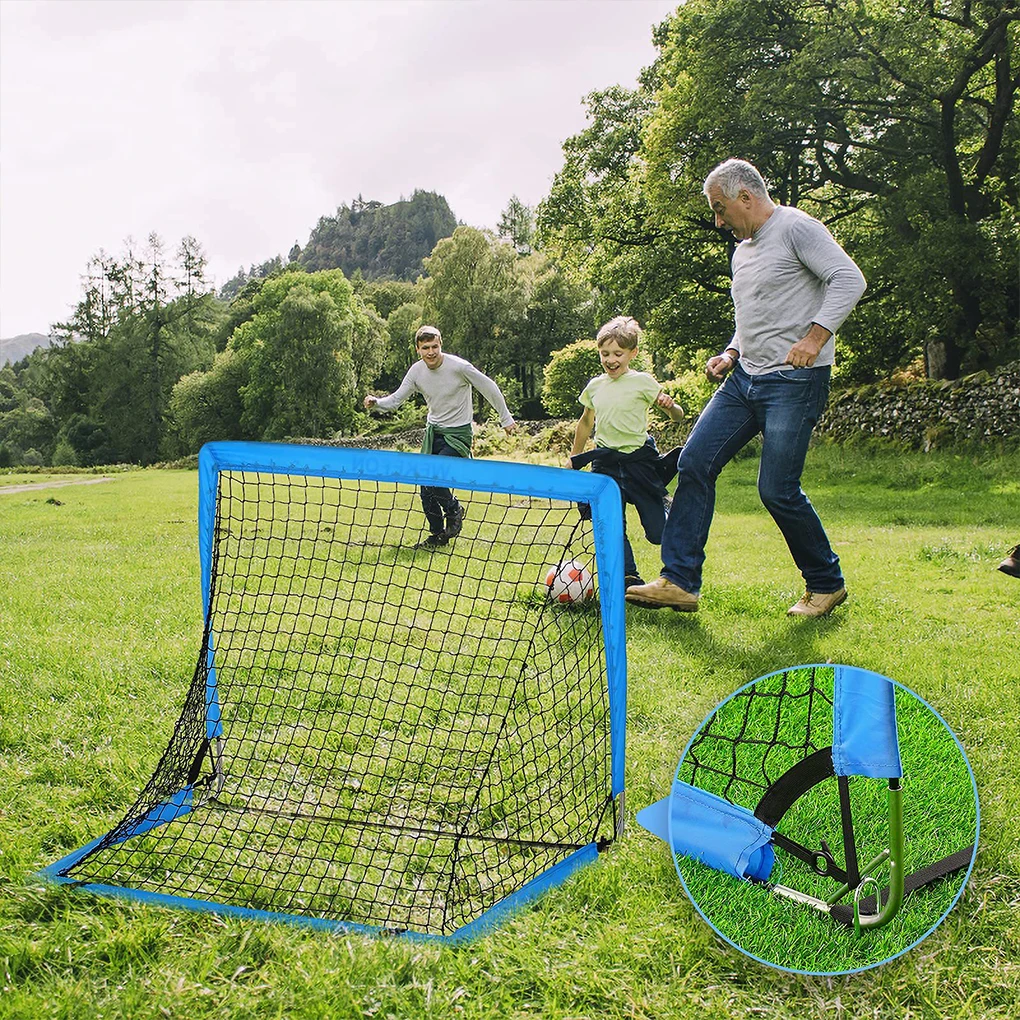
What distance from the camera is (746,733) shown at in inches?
120

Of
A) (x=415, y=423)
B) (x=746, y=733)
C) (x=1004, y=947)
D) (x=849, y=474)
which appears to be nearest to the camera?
(x=1004, y=947)

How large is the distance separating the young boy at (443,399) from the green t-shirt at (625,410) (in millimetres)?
2190

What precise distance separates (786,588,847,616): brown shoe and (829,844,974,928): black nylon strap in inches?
103

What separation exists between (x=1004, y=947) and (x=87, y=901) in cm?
233

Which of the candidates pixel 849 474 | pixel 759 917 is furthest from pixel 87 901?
pixel 849 474

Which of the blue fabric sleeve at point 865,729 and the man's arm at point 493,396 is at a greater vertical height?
the man's arm at point 493,396

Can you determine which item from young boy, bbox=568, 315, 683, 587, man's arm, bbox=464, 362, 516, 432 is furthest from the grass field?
man's arm, bbox=464, 362, 516, 432

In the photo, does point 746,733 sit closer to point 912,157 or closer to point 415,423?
point 912,157

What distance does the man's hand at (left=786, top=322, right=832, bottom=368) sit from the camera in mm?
4262

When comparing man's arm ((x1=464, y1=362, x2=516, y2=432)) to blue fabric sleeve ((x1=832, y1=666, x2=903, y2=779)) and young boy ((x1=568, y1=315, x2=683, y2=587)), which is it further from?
blue fabric sleeve ((x1=832, y1=666, x2=903, y2=779))

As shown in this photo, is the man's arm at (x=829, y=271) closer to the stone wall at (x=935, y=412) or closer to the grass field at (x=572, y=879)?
the grass field at (x=572, y=879)

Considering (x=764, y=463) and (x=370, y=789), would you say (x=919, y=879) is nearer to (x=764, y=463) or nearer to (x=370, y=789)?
(x=370, y=789)

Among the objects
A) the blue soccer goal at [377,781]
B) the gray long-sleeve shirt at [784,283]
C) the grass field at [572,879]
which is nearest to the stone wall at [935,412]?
the grass field at [572,879]

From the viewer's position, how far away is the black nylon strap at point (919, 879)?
6.69 ft
